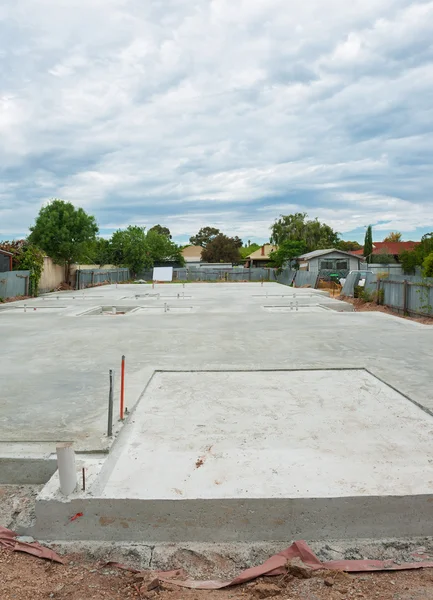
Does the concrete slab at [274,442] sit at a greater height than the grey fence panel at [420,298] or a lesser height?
lesser

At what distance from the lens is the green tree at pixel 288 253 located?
51.8 meters

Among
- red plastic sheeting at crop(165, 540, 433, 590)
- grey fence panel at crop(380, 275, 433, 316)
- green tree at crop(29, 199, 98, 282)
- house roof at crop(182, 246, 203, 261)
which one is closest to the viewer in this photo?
red plastic sheeting at crop(165, 540, 433, 590)

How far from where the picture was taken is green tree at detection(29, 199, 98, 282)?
34.5m

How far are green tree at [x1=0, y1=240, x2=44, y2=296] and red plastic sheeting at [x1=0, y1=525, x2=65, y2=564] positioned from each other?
24450mm

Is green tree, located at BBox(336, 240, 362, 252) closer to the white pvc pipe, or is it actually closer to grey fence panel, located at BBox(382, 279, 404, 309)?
grey fence panel, located at BBox(382, 279, 404, 309)

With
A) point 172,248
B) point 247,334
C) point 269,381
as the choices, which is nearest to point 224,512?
point 269,381

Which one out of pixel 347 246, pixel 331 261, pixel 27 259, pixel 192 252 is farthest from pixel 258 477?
pixel 192 252

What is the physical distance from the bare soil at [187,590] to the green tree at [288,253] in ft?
163

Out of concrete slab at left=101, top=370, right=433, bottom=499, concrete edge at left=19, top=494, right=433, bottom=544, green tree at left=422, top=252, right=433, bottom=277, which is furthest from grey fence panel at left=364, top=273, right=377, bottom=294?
concrete edge at left=19, top=494, right=433, bottom=544

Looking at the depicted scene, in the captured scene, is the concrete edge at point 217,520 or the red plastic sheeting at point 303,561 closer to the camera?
the red plastic sheeting at point 303,561

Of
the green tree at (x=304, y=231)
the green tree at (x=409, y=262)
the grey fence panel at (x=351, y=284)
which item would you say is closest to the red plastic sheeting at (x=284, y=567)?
the grey fence panel at (x=351, y=284)

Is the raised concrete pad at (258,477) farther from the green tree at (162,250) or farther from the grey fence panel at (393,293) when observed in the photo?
the green tree at (162,250)

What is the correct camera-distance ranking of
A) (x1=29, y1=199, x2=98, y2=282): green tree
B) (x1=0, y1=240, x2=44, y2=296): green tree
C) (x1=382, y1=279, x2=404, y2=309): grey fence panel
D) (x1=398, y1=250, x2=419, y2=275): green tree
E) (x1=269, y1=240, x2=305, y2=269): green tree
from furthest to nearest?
(x1=269, y1=240, x2=305, y2=269): green tree
(x1=398, y1=250, x2=419, y2=275): green tree
(x1=29, y1=199, x2=98, y2=282): green tree
(x1=0, y1=240, x2=44, y2=296): green tree
(x1=382, y1=279, x2=404, y2=309): grey fence panel

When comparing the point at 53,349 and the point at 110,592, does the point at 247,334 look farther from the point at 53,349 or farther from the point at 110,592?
the point at 110,592
